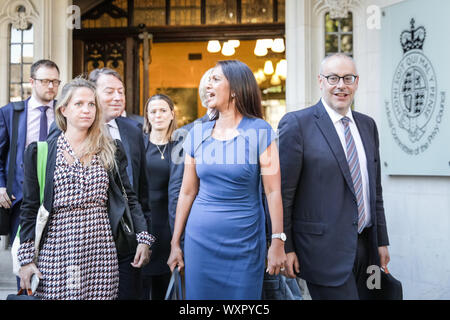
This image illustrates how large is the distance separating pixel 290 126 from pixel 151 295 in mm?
2337

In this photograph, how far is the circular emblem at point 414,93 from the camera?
212 inches

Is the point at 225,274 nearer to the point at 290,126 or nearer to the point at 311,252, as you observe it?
the point at 311,252

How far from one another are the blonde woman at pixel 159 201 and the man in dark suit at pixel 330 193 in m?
1.63

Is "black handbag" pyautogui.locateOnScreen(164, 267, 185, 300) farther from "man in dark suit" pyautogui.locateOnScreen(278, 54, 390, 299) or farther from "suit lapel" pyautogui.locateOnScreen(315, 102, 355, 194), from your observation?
"suit lapel" pyautogui.locateOnScreen(315, 102, 355, 194)

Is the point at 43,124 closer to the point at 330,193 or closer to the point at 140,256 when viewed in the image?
the point at 140,256

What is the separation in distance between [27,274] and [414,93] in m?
4.11

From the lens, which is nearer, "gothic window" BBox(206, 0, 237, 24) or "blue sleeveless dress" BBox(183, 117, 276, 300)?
"blue sleeveless dress" BBox(183, 117, 276, 300)

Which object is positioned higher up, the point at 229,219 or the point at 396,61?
the point at 396,61

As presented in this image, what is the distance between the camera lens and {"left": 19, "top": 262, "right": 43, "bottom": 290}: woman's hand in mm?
2959

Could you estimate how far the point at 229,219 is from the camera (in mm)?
3031

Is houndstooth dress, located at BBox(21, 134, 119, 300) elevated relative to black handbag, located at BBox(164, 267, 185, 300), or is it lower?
elevated

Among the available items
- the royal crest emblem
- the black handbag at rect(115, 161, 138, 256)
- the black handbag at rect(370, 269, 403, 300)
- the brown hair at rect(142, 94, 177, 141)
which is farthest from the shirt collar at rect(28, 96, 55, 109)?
the royal crest emblem
